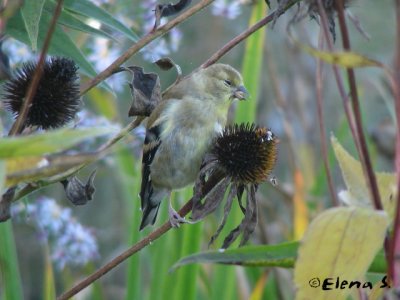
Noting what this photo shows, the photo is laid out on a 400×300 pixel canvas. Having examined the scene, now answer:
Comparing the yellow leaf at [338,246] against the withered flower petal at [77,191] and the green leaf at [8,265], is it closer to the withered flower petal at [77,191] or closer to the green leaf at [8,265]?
the withered flower petal at [77,191]

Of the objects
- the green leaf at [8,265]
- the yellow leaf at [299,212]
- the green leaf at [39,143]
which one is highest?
the yellow leaf at [299,212]

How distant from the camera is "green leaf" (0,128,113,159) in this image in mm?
549

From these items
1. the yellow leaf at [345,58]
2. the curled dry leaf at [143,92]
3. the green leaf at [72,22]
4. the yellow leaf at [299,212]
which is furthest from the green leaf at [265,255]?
the yellow leaf at [299,212]

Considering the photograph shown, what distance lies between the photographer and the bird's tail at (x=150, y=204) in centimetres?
131

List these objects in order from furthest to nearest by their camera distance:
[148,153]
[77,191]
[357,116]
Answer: [148,153] → [77,191] → [357,116]

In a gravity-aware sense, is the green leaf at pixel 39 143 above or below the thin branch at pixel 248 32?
below

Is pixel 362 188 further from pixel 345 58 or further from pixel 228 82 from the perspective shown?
pixel 228 82

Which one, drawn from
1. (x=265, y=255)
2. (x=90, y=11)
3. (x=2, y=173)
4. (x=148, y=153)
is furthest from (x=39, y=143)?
(x=148, y=153)

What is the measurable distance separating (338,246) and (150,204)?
764 millimetres

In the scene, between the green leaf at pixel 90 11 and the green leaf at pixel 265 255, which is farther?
the green leaf at pixel 90 11

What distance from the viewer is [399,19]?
1.62 feet

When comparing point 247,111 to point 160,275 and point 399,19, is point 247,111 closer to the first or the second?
point 160,275

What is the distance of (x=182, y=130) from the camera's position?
1.25 meters

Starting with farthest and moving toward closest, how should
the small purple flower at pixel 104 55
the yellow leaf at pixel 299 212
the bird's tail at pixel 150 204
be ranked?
the yellow leaf at pixel 299 212 → the small purple flower at pixel 104 55 → the bird's tail at pixel 150 204
